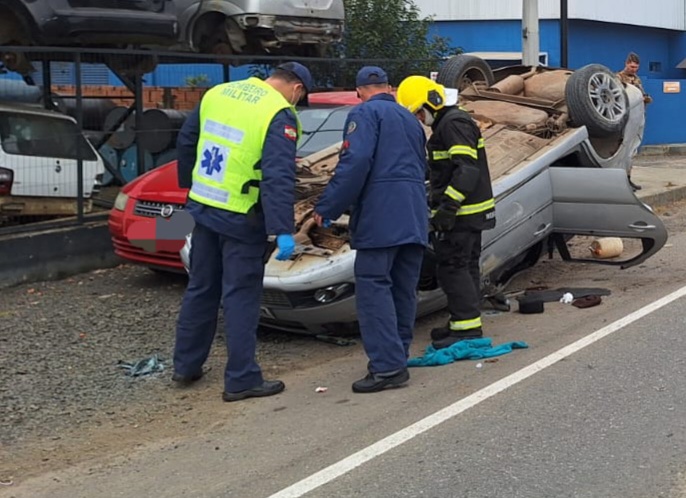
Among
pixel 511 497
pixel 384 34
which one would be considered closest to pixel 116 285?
pixel 511 497

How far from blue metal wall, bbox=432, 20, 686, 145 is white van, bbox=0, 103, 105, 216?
50.5 ft

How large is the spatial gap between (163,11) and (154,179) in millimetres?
3146

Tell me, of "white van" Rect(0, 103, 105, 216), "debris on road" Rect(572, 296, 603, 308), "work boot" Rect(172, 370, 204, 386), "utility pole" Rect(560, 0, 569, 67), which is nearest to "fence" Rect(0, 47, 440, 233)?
"white van" Rect(0, 103, 105, 216)

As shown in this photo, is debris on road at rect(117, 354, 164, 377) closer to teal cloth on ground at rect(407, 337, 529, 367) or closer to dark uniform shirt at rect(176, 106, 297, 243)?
dark uniform shirt at rect(176, 106, 297, 243)

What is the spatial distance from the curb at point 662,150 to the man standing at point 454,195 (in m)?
15.4

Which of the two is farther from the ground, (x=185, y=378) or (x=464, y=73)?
(x=464, y=73)

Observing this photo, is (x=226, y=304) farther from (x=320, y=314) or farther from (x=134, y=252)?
(x=134, y=252)

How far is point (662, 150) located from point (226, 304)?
17243 millimetres

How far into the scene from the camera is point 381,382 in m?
5.50

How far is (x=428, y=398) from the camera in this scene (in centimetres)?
534

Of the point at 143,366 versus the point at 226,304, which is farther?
the point at 143,366

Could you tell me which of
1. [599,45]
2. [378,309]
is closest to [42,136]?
[378,309]

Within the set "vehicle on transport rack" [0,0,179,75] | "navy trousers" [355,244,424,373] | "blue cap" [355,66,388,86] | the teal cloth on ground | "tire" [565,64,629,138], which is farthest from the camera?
"vehicle on transport rack" [0,0,179,75]

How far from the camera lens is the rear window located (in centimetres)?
903
